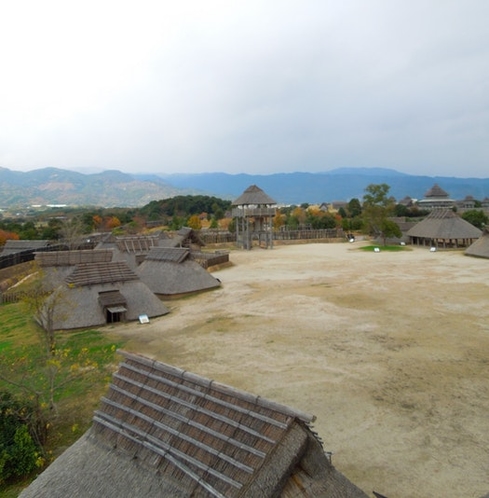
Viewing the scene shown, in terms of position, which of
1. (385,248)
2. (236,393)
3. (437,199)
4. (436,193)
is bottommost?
(385,248)

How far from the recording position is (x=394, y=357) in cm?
1271

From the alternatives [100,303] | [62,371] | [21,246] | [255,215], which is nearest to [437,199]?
[255,215]

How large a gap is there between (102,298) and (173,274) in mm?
6381

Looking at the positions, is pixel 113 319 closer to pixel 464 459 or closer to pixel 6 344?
pixel 6 344

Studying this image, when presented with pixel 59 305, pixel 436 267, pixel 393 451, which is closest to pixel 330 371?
pixel 393 451

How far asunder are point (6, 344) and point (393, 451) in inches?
584

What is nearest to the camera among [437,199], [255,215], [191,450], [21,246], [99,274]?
[191,450]

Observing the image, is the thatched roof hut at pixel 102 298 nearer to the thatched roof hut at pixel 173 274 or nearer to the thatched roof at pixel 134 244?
the thatched roof hut at pixel 173 274

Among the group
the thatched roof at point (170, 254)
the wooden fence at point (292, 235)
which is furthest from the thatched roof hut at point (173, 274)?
the wooden fence at point (292, 235)

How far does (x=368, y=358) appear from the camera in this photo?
41.6 feet

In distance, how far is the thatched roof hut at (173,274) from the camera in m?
23.1

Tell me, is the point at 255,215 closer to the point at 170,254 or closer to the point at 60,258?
the point at 170,254

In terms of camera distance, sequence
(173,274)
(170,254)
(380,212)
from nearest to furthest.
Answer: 1. (173,274)
2. (170,254)
3. (380,212)

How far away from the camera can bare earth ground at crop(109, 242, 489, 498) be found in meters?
7.69
